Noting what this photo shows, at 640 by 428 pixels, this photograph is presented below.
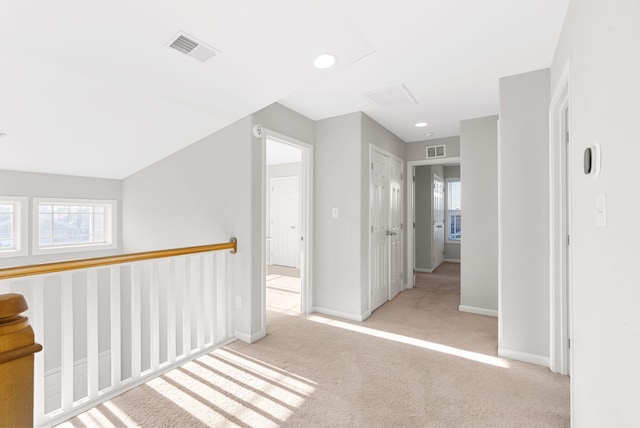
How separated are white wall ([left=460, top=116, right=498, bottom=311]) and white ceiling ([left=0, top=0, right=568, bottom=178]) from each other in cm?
65

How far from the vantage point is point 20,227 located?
3268 millimetres

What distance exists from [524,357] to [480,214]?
1684 millimetres

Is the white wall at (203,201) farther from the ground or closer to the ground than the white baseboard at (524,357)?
farther from the ground

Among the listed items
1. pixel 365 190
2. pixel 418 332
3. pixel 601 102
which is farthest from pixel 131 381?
pixel 601 102

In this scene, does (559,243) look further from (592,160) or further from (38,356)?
(38,356)

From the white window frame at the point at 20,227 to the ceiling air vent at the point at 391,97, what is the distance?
12.5ft

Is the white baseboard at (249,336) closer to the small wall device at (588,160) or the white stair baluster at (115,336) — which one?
the white stair baluster at (115,336)

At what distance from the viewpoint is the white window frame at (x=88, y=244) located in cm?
338

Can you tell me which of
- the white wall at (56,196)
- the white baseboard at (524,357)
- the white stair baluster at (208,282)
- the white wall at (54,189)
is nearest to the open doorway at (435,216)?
the white baseboard at (524,357)

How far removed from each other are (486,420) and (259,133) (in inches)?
109

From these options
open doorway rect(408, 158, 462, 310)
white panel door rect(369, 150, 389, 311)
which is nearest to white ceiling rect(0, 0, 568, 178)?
white panel door rect(369, 150, 389, 311)

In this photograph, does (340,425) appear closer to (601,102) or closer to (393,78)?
(601,102)

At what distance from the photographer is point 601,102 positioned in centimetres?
116

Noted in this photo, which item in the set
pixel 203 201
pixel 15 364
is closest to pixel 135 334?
pixel 203 201
